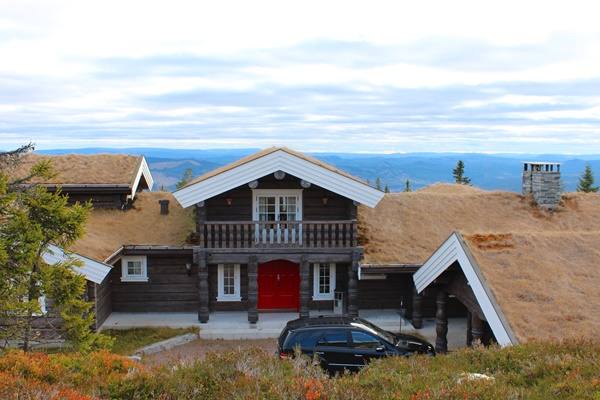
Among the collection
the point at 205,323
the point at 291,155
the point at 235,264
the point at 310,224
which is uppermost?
the point at 291,155

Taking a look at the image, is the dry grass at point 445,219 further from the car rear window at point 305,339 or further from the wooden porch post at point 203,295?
the car rear window at point 305,339

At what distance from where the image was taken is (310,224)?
829 inches

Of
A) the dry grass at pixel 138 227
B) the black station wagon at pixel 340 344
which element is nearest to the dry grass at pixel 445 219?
the black station wagon at pixel 340 344

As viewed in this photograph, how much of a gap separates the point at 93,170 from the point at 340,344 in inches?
562

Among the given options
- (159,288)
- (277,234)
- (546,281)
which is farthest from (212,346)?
(546,281)

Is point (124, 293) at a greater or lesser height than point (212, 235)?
lesser

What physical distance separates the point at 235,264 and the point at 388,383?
13992 mm

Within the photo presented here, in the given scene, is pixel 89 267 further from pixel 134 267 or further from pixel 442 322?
pixel 442 322

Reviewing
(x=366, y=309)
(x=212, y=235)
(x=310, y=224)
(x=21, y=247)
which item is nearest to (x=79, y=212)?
(x=21, y=247)

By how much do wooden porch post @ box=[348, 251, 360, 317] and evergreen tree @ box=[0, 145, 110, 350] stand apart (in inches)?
385

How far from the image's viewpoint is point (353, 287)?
21.3m

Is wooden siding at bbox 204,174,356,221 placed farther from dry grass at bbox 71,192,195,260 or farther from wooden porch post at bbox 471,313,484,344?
wooden porch post at bbox 471,313,484,344

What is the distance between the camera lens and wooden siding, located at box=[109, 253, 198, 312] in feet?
73.3

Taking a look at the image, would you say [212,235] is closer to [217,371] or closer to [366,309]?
[366,309]
